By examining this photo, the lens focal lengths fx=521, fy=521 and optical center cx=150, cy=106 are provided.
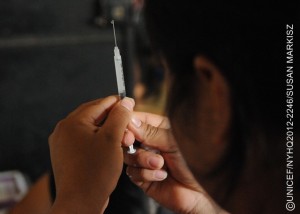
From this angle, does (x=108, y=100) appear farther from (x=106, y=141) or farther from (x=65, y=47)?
(x=65, y=47)

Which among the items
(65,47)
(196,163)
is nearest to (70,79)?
(65,47)

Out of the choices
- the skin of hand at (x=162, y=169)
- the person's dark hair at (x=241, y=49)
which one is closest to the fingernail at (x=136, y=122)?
the skin of hand at (x=162, y=169)

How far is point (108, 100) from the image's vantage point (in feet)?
1.75

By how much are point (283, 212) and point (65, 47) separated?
2.39 feet

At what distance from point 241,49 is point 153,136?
0.73 ft

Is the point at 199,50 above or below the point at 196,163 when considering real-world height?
above

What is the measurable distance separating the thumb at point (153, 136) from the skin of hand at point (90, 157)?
0.03 metres

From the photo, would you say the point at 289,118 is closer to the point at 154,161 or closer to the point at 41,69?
the point at 154,161

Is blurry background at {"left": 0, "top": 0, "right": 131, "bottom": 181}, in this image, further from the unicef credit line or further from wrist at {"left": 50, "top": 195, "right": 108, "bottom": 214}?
the unicef credit line

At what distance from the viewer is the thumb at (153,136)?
54cm

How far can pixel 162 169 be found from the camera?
1.96ft

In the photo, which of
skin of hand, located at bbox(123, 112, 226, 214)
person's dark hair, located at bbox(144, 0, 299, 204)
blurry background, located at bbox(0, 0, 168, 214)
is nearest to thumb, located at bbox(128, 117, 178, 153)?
skin of hand, located at bbox(123, 112, 226, 214)

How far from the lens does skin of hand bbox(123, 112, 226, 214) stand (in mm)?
563

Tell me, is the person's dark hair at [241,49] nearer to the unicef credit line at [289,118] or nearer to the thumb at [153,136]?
the unicef credit line at [289,118]
